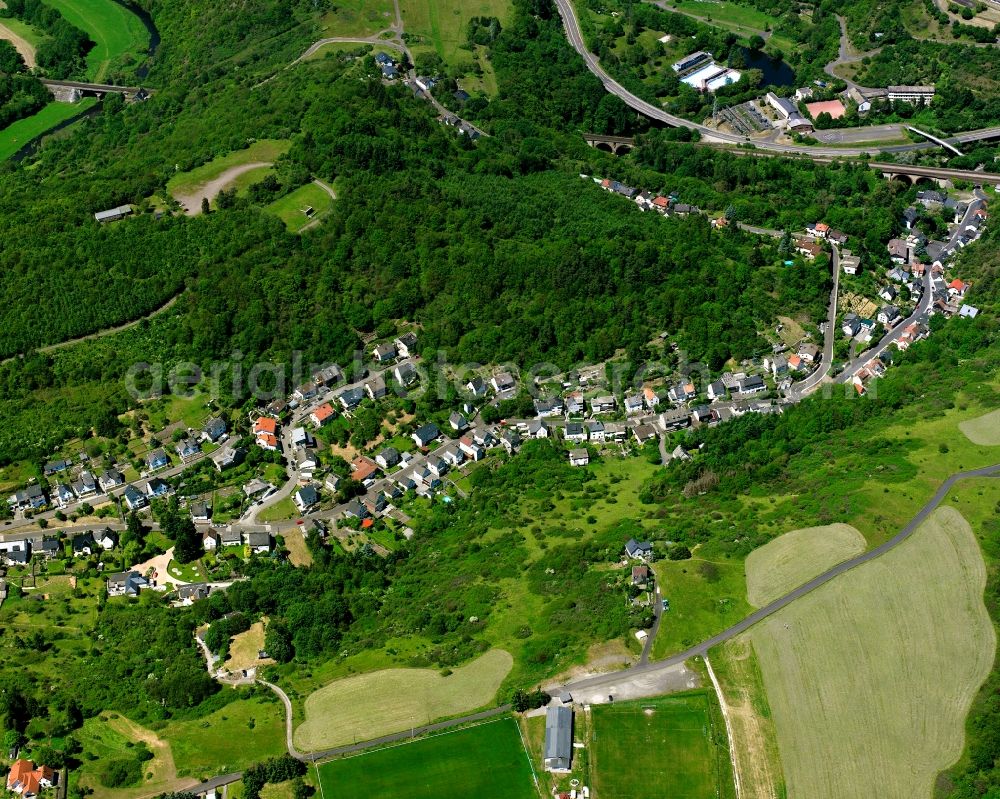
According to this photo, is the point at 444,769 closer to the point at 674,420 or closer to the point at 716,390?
the point at 674,420

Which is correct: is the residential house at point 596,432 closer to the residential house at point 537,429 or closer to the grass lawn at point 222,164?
the residential house at point 537,429

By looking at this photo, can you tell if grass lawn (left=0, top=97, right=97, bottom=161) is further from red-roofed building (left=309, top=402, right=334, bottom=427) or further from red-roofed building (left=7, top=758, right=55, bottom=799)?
red-roofed building (left=7, top=758, right=55, bottom=799)

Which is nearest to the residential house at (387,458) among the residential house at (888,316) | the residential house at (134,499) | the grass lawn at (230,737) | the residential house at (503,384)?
the residential house at (503,384)

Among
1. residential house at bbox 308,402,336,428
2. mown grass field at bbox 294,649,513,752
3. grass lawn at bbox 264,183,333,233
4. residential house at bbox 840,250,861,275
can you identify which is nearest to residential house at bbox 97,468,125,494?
residential house at bbox 308,402,336,428

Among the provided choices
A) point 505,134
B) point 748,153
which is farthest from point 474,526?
point 748,153

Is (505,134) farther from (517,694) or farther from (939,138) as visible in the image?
(517,694)

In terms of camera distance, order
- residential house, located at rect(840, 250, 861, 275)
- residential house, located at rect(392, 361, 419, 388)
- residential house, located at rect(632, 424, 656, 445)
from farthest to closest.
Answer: residential house, located at rect(840, 250, 861, 275) → residential house, located at rect(392, 361, 419, 388) → residential house, located at rect(632, 424, 656, 445)
